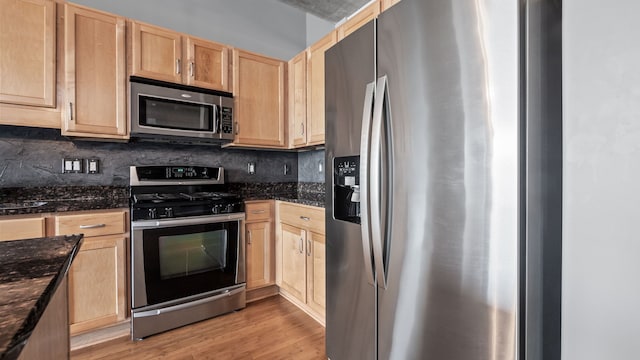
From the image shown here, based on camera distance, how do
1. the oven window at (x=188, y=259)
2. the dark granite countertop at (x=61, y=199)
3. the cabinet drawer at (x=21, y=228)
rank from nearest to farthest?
the cabinet drawer at (x=21, y=228) → the dark granite countertop at (x=61, y=199) → the oven window at (x=188, y=259)

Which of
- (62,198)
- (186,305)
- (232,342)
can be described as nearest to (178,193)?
(62,198)

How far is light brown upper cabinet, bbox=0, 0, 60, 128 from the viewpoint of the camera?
1810mm

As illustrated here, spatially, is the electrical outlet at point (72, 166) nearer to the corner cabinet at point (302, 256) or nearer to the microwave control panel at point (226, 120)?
the microwave control panel at point (226, 120)

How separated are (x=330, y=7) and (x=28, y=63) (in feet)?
8.55

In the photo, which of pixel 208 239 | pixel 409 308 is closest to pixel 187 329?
pixel 208 239

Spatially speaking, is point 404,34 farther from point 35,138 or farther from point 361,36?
point 35,138

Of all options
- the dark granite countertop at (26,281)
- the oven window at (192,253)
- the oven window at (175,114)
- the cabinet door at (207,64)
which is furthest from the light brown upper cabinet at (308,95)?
the dark granite countertop at (26,281)

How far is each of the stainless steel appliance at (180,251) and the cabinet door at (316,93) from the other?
34.3 inches

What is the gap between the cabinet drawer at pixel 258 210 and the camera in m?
2.55

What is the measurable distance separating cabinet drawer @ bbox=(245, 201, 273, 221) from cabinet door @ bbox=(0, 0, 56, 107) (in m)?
1.53

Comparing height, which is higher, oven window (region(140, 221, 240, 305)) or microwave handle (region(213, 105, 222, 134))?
microwave handle (region(213, 105, 222, 134))

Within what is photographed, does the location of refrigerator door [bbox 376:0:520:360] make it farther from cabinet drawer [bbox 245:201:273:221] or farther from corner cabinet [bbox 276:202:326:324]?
cabinet drawer [bbox 245:201:273:221]

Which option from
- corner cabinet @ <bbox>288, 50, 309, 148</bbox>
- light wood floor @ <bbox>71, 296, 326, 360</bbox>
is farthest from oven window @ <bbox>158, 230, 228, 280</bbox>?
corner cabinet @ <bbox>288, 50, 309, 148</bbox>
